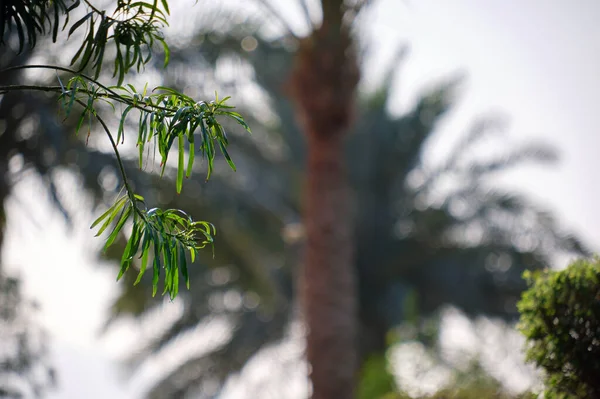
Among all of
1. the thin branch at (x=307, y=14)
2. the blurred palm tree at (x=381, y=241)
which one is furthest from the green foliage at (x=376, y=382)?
the thin branch at (x=307, y=14)

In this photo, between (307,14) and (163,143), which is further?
(307,14)

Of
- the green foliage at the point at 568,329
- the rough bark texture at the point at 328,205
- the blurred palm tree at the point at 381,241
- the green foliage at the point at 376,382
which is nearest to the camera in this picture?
the green foliage at the point at 568,329

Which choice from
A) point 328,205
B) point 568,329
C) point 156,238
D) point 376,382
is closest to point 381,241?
point 376,382

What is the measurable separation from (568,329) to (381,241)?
1109cm

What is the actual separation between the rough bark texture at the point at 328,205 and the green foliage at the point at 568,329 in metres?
4.19

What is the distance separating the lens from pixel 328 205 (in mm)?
9406

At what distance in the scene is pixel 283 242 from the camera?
1477 centimetres

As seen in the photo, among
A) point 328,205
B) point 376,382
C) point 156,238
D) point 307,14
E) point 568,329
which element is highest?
point 307,14

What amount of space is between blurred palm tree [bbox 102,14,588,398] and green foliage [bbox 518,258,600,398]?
7.25 meters

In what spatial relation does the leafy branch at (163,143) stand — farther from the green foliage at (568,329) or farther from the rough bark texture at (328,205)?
the rough bark texture at (328,205)

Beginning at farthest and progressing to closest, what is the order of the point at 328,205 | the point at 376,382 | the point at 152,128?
the point at 376,382, the point at 328,205, the point at 152,128

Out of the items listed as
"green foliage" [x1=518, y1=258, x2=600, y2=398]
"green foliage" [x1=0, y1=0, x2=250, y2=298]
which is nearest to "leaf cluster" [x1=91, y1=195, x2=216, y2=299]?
"green foliage" [x1=0, y1=0, x2=250, y2=298]

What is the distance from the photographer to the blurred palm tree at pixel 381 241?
13.8 m

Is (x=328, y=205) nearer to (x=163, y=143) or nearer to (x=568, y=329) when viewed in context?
(x=568, y=329)
